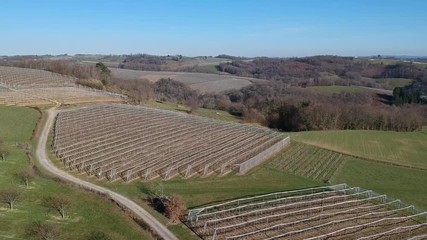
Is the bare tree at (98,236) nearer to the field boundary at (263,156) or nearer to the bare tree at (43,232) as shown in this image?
the bare tree at (43,232)

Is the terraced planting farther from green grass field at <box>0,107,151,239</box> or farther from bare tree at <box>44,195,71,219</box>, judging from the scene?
bare tree at <box>44,195,71,219</box>

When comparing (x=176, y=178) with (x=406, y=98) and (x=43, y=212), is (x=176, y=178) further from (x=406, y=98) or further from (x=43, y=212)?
(x=406, y=98)

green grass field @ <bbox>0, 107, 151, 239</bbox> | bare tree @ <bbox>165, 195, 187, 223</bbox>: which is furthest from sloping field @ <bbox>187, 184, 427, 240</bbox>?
green grass field @ <bbox>0, 107, 151, 239</bbox>

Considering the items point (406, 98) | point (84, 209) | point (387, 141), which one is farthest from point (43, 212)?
point (406, 98)

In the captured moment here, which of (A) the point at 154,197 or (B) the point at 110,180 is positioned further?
(B) the point at 110,180

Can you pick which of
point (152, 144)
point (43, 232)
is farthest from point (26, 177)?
point (152, 144)
